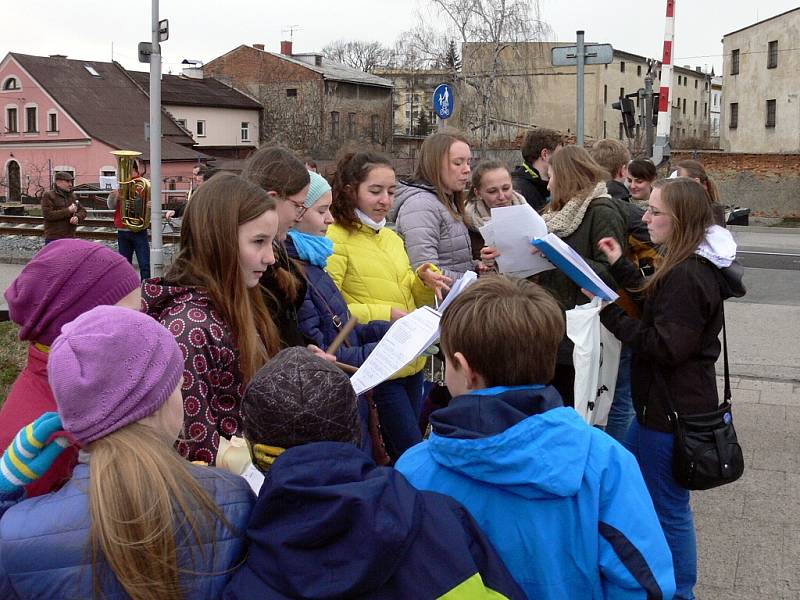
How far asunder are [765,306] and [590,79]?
55791mm

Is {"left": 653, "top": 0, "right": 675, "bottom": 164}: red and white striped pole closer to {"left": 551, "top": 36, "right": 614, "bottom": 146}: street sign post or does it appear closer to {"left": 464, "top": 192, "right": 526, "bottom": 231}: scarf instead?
{"left": 551, "top": 36, "right": 614, "bottom": 146}: street sign post

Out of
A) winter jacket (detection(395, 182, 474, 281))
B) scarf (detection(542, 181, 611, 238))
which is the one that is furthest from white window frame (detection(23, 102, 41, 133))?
scarf (detection(542, 181, 611, 238))

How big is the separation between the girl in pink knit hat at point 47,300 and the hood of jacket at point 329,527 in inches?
41.0

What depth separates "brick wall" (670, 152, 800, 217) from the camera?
3353 centimetres

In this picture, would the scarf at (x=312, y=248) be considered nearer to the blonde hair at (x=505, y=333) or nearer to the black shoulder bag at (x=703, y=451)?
the blonde hair at (x=505, y=333)

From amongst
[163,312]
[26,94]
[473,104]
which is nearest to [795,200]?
[473,104]

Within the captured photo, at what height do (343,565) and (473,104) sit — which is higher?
(473,104)

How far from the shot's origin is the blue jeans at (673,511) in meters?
3.63

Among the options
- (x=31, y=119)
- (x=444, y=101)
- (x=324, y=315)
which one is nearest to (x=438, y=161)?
(x=324, y=315)

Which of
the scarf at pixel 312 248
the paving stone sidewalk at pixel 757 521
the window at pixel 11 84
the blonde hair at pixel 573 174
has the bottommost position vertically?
the paving stone sidewalk at pixel 757 521

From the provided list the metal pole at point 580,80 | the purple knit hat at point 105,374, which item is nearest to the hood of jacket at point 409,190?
the purple knit hat at point 105,374

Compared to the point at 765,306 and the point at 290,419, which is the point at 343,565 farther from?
the point at 765,306

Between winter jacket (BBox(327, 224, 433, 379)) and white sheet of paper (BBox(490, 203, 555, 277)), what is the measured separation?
0.52 m

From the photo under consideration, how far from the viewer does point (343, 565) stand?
5.29ft
